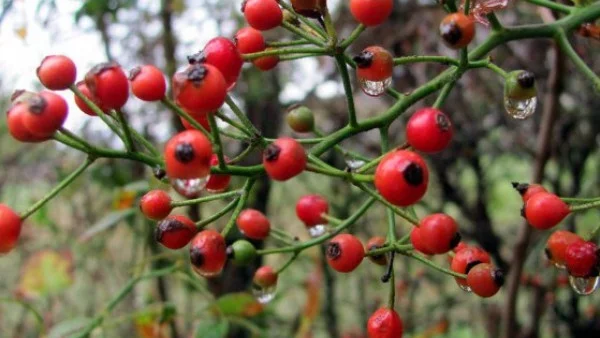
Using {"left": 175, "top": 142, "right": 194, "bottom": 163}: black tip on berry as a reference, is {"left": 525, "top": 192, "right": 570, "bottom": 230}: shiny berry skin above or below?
below

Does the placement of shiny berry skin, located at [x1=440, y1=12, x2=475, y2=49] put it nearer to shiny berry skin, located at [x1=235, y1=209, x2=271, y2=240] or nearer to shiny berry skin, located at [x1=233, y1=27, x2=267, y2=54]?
shiny berry skin, located at [x1=233, y1=27, x2=267, y2=54]

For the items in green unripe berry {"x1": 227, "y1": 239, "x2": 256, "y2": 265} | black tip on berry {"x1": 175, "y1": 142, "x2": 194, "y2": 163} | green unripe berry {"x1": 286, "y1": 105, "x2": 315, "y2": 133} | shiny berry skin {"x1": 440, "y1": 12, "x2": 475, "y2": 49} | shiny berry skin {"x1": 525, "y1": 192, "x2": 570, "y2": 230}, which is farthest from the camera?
green unripe berry {"x1": 286, "y1": 105, "x2": 315, "y2": 133}

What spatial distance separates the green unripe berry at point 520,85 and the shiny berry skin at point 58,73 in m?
0.62

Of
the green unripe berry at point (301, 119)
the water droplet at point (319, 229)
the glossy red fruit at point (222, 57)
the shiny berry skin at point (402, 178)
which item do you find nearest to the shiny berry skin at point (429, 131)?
the shiny berry skin at point (402, 178)

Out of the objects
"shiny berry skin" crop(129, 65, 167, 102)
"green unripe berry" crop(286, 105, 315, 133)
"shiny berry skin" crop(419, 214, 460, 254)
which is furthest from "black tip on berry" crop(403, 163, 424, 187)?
"green unripe berry" crop(286, 105, 315, 133)

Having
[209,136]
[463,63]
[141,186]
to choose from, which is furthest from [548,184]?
[209,136]

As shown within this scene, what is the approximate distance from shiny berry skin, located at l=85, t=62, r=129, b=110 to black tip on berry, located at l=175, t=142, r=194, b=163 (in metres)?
0.13

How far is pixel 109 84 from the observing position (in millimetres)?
968

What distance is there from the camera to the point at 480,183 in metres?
3.53

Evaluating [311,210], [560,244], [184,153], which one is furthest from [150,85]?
[560,244]

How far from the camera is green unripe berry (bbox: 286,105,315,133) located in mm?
1336

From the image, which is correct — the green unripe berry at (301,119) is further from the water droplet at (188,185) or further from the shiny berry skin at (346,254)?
the water droplet at (188,185)

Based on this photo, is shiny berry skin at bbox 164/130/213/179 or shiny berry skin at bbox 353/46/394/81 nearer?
shiny berry skin at bbox 164/130/213/179

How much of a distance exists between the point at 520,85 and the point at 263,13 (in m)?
0.39
